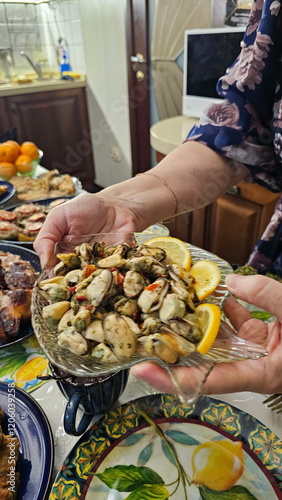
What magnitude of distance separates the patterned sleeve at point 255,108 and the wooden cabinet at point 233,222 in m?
0.58

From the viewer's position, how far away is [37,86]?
2.78 m

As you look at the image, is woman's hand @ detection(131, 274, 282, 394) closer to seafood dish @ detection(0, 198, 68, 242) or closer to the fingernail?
the fingernail

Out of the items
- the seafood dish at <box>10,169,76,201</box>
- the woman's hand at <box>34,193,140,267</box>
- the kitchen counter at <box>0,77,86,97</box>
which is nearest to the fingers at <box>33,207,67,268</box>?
the woman's hand at <box>34,193,140,267</box>

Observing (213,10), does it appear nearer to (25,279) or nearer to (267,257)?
(267,257)

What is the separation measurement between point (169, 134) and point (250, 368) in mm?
1327

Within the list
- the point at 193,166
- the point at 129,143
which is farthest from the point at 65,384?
the point at 129,143

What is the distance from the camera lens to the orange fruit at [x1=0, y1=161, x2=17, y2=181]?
135 centimetres

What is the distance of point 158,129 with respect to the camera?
1.71 meters

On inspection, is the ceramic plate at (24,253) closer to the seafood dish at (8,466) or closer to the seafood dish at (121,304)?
the seafood dish at (121,304)

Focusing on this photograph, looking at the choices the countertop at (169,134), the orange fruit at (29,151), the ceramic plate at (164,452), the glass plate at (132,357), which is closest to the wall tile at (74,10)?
the countertop at (169,134)

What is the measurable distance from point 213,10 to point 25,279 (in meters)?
1.78

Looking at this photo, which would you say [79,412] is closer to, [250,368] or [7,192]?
[250,368]

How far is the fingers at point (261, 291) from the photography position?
48cm

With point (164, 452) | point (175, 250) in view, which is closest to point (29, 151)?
point (175, 250)
